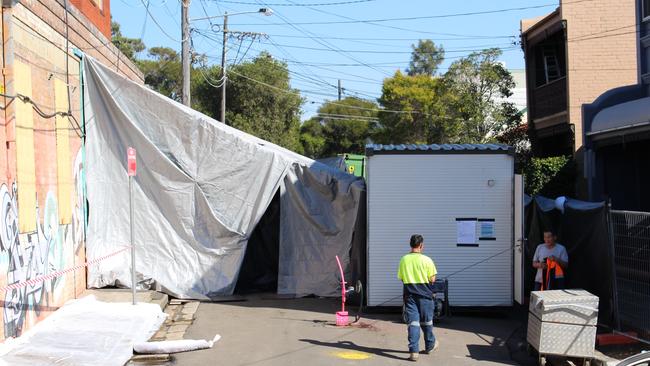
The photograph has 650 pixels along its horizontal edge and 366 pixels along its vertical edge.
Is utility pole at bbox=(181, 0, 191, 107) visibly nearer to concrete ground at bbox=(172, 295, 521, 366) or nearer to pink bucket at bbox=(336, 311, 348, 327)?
concrete ground at bbox=(172, 295, 521, 366)

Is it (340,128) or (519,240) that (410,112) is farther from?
(519,240)

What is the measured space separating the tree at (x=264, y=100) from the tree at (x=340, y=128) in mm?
21666

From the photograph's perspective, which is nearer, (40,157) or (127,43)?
(40,157)

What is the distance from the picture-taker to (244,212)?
14203 mm

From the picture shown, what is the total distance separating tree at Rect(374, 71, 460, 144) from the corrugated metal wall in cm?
2939

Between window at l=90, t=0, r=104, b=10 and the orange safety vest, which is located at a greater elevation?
window at l=90, t=0, r=104, b=10

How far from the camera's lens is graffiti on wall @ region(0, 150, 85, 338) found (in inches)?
336

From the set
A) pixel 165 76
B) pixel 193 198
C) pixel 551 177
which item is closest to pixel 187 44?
pixel 193 198

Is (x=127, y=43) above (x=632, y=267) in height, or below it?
above

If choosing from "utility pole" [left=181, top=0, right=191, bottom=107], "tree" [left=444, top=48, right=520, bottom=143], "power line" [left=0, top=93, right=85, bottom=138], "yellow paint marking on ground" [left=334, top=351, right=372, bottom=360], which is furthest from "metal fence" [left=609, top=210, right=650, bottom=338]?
"tree" [left=444, top=48, right=520, bottom=143]

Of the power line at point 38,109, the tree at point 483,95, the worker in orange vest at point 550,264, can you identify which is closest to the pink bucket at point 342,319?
the worker in orange vest at point 550,264

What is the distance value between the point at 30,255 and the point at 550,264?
25.8 feet

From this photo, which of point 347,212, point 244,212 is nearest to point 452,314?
point 347,212

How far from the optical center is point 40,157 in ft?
33.4
